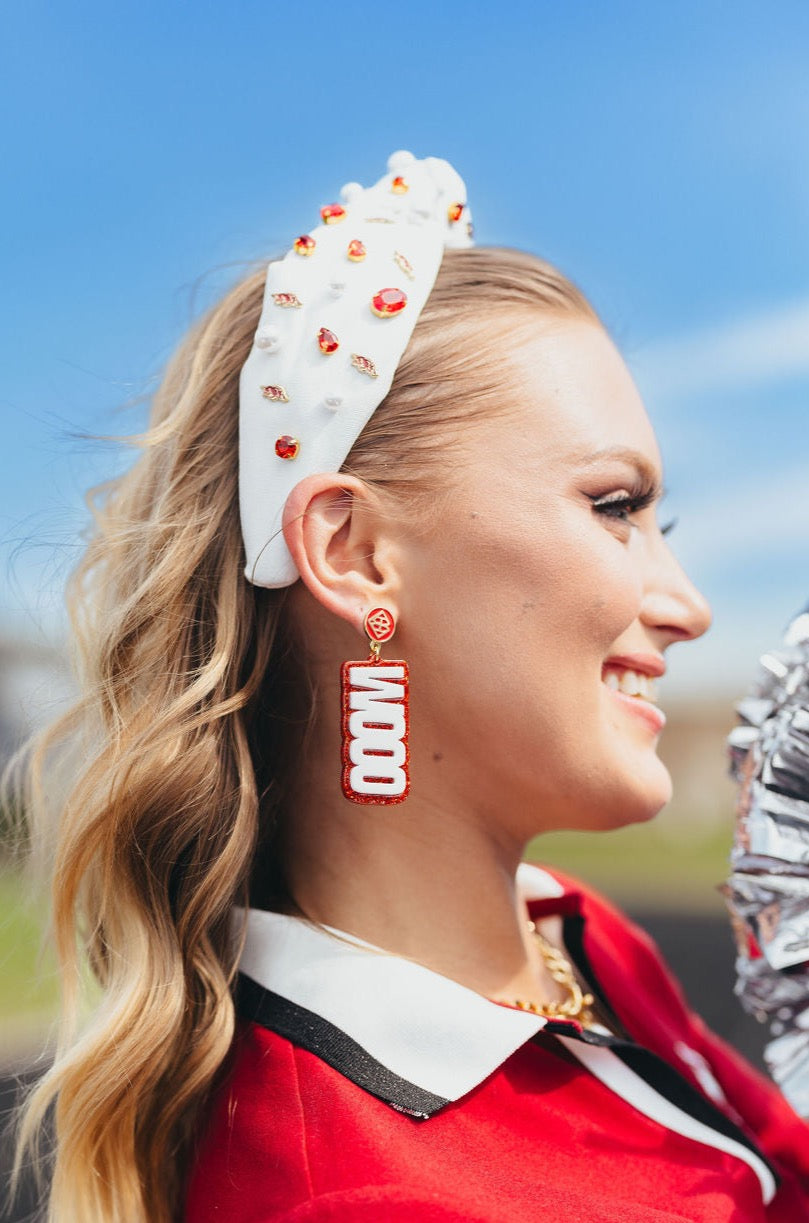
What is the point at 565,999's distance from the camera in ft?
6.03

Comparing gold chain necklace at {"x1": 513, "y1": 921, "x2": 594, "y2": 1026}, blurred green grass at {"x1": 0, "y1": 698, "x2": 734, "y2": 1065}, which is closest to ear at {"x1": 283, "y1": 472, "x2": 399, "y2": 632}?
gold chain necklace at {"x1": 513, "y1": 921, "x2": 594, "y2": 1026}

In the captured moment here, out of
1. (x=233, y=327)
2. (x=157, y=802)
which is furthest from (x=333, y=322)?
(x=157, y=802)

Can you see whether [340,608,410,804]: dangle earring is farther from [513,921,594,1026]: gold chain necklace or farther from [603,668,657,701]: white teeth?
[513,921,594,1026]: gold chain necklace

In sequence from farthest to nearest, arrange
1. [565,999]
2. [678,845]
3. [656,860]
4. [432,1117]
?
[678,845], [656,860], [565,999], [432,1117]

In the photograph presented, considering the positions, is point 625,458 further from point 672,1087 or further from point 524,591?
point 672,1087

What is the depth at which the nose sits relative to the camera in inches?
64.7

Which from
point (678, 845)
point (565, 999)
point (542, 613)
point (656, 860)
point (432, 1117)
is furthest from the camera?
point (678, 845)

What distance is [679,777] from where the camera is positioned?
1338 cm

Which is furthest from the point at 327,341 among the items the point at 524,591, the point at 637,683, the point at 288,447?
the point at 637,683

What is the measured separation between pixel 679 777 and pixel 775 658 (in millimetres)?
12138

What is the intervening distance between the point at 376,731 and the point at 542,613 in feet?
0.88

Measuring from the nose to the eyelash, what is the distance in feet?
0.24

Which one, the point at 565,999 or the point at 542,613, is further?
the point at 565,999

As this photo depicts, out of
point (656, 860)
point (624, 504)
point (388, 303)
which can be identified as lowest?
point (656, 860)
